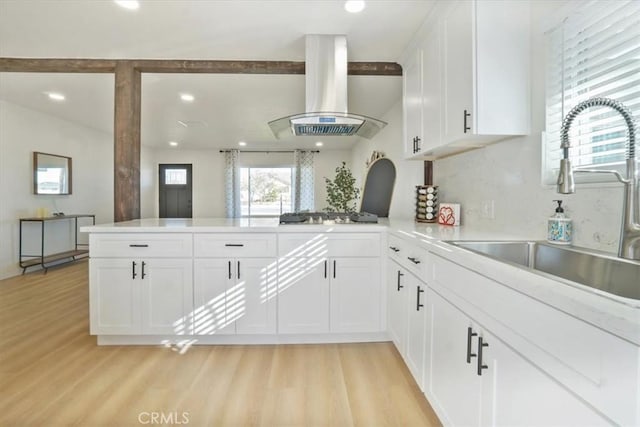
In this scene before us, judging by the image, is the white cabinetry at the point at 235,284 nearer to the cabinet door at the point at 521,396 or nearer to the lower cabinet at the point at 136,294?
the lower cabinet at the point at 136,294

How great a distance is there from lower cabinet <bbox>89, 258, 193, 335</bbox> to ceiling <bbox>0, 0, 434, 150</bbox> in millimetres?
1753

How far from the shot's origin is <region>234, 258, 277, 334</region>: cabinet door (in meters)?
2.35

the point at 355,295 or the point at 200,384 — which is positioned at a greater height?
the point at 355,295

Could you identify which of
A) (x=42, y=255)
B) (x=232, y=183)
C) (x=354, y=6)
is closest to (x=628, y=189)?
(x=354, y=6)

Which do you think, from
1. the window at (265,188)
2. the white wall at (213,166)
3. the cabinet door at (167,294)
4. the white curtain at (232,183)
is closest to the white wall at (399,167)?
the cabinet door at (167,294)

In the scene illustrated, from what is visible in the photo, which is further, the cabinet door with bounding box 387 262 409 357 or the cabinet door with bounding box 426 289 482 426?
the cabinet door with bounding box 387 262 409 357

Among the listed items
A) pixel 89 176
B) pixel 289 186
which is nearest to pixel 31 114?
pixel 89 176

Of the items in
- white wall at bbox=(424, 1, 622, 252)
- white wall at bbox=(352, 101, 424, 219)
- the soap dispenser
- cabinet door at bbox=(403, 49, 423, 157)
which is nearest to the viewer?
white wall at bbox=(424, 1, 622, 252)

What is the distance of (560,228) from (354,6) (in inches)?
74.3

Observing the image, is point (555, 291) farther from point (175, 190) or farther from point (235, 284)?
point (175, 190)

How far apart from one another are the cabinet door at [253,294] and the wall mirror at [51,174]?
440 centimetres

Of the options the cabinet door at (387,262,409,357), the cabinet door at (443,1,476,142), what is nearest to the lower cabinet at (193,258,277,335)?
the cabinet door at (387,262,409,357)

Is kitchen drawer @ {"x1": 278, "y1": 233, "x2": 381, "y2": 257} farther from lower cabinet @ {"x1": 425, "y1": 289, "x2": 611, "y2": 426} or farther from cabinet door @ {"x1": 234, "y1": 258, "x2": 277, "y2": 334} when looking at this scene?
lower cabinet @ {"x1": 425, "y1": 289, "x2": 611, "y2": 426}

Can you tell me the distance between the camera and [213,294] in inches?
92.0
